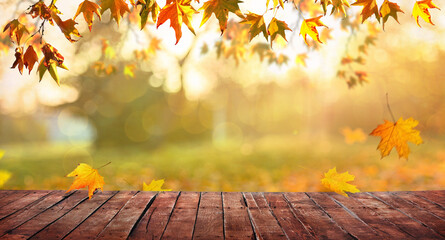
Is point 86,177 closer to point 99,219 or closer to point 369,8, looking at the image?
point 99,219

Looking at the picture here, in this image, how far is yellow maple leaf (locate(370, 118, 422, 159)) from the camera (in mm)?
2029

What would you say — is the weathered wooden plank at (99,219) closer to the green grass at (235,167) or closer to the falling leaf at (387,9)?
the falling leaf at (387,9)

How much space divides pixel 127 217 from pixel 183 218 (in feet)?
1.09

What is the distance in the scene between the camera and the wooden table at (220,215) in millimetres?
1824

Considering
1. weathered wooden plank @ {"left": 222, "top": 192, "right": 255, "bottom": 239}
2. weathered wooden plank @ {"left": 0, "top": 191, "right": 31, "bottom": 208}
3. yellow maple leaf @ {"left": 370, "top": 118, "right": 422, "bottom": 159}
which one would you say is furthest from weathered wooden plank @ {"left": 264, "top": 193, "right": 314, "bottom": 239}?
weathered wooden plank @ {"left": 0, "top": 191, "right": 31, "bottom": 208}

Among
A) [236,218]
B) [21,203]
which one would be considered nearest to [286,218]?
[236,218]

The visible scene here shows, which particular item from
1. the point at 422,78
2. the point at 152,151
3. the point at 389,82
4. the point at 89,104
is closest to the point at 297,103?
the point at 389,82

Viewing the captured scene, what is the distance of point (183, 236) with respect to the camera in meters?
1.78

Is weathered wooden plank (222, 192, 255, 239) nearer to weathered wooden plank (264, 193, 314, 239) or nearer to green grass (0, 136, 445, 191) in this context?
weathered wooden plank (264, 193, 314, 239)

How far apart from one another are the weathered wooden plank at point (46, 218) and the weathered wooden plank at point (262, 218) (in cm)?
115

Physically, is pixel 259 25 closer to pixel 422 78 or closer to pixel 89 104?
pixel 89 104

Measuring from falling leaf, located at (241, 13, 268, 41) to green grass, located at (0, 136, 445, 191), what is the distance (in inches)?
173

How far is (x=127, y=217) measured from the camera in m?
2.09

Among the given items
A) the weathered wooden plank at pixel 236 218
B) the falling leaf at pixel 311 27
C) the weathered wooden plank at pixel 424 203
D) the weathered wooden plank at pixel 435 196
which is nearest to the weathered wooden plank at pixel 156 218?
the weathered wooden plank at pixel 236 218
